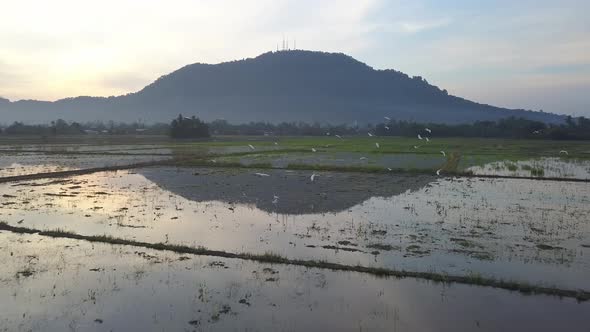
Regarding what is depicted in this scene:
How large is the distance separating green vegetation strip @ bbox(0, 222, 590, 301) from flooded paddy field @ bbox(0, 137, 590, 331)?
0.09 ft

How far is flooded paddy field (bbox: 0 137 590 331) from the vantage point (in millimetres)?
5750

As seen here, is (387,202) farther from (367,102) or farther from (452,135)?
(367,102)

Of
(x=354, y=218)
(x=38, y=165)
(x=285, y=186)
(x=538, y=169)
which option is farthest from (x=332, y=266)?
(x=38, y=165)

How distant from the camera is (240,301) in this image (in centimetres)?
616

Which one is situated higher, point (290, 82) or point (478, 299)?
point (290, 82)

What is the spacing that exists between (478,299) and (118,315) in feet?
16.0

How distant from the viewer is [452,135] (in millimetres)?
68562

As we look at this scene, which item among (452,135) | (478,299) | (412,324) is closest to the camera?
(412,324)

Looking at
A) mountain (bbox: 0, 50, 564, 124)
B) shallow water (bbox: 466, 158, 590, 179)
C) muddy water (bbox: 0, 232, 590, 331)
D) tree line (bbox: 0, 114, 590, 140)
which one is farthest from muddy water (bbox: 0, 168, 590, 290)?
mountain (bbox: 0, 50, 564, 124)

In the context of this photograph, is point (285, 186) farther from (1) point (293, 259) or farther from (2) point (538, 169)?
(2) point (538, 169)

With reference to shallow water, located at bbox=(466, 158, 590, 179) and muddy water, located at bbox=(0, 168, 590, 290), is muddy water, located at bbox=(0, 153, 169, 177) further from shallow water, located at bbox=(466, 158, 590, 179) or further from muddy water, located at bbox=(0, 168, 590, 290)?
shallow water, located at bbox=(466, 158, 590, 179)

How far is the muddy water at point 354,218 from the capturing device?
8141 millimetres

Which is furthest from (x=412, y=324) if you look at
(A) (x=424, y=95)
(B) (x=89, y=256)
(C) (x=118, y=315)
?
(A) (x=424, y=95)

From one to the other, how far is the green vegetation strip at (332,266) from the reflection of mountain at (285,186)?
424 cm
